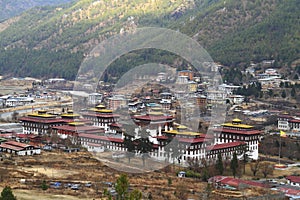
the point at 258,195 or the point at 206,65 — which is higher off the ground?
the point at 206,65

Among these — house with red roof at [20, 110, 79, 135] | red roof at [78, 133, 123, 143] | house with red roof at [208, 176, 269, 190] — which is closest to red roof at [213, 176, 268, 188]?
house with red roof at [208, 176, 269, 190]

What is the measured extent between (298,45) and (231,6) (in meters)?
28.1

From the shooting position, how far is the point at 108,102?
63531 mm

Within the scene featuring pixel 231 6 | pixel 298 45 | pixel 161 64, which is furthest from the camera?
pixel 231 6

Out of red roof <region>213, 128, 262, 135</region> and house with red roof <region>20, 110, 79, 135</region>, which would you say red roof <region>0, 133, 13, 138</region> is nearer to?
house with red roof <region>20, 110, 79, 135</region>

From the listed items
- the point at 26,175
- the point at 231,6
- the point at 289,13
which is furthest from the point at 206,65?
the point at 26,175

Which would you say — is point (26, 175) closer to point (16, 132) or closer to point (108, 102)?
point (16, 132)

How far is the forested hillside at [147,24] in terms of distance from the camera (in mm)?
89188

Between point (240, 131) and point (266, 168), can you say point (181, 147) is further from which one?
point (240, 131)

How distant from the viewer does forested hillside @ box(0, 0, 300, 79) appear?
89188 mm

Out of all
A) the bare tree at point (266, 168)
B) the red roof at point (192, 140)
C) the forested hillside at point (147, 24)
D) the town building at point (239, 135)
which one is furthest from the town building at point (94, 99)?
the bare tree at point (266, 168)

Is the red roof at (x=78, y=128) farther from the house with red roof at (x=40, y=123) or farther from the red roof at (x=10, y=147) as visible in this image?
the red roof at (x=10, y=147)

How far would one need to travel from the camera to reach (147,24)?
13250 centimetres

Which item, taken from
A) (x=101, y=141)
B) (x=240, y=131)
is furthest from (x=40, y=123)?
(x=240, y=131)
